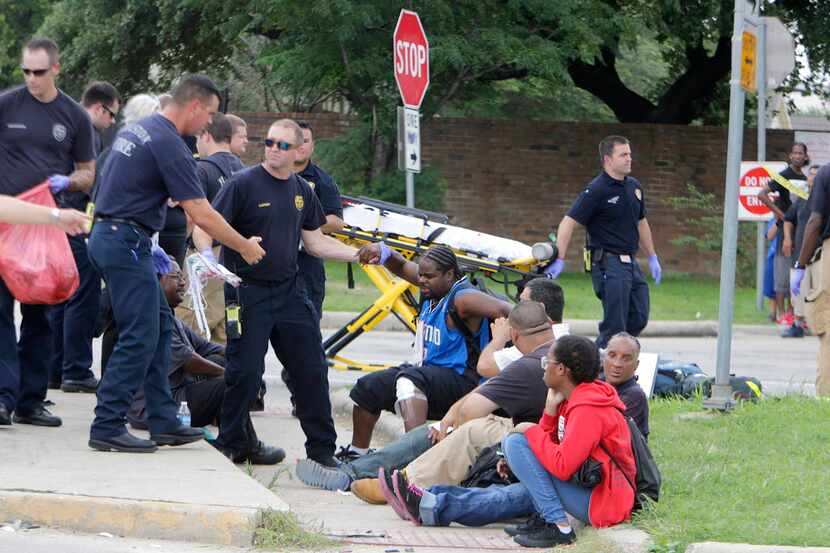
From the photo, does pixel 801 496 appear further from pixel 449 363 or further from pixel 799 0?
pixel 799 0

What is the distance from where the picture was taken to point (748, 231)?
21656 millimetres

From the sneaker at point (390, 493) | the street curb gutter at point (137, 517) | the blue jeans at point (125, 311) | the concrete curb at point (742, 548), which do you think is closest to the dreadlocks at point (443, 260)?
the sneaker at point (390, 493)

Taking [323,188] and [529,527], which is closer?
[529,527]

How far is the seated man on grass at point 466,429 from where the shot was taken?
7398 mm

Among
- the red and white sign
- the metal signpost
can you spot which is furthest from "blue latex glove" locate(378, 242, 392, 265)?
the red and white sign

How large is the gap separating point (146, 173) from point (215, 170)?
103 inches

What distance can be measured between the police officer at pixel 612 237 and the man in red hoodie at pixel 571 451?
14.0 feet

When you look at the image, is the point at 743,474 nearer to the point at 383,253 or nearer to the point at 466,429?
the point at 466,429

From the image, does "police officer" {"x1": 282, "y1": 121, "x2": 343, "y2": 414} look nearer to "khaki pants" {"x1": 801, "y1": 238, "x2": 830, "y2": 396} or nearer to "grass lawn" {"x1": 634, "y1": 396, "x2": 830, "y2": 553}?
"grass lawn" {"x1": 634, "y1": 396, "x2": 830, "y2": 553}

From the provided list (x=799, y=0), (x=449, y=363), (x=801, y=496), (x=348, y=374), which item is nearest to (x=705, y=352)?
(x=348, y=374)

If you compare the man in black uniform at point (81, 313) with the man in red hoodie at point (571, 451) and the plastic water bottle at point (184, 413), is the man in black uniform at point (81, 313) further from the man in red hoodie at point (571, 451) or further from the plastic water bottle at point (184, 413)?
the man in red hoodie at point (571, 451)

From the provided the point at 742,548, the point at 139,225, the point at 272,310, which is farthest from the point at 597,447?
the point at 139,225

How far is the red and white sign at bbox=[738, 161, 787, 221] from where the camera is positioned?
17.5 metres

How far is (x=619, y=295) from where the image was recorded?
11.0 meters
